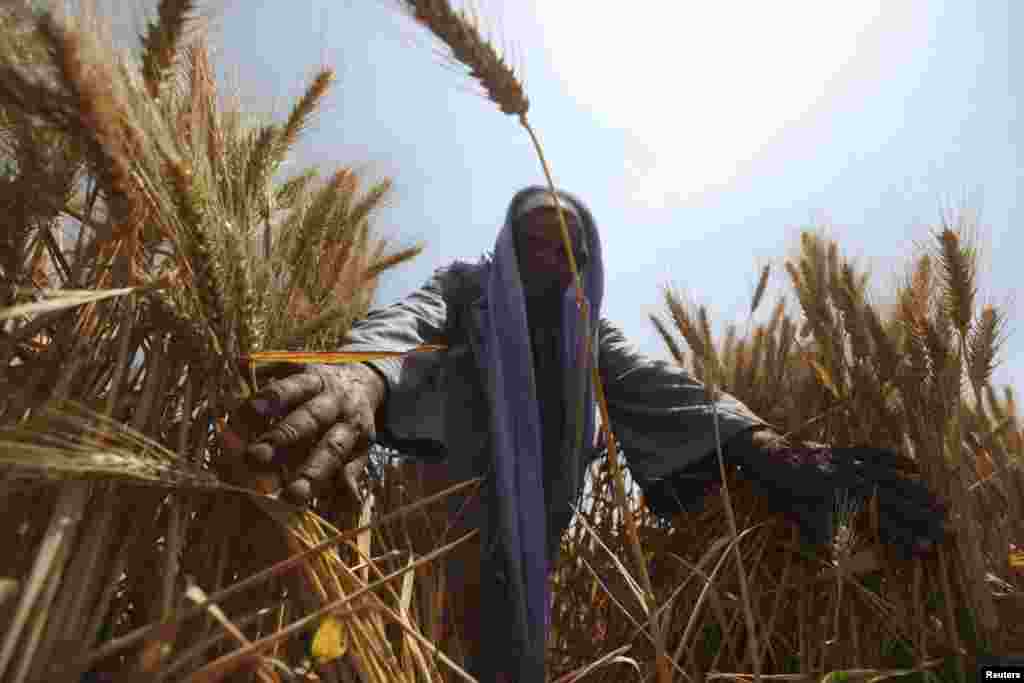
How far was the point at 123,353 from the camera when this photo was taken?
24.4 inches

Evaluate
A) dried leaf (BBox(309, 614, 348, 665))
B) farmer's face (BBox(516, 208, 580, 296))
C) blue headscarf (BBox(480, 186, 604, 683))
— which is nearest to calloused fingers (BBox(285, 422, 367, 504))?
dried leaf (BBox(309, 614, 348, 665))

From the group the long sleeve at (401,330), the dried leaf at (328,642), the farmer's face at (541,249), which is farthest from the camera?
the farmer's face at (541,249)

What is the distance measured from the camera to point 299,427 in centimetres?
62

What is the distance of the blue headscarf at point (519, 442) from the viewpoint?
1.03 m

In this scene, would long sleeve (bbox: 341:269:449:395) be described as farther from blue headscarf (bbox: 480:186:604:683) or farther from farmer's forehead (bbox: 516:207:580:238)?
farmer's forehead (bbox: 516:207:580:238)

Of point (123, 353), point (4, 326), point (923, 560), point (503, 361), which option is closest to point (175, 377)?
point (123, 353)

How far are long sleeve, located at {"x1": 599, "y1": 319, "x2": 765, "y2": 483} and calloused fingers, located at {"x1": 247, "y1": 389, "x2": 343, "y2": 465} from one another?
2.75 ft

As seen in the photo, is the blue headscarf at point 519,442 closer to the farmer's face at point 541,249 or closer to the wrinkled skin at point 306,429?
the farmer's face at point 541,249

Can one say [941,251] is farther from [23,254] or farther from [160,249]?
[23,254]

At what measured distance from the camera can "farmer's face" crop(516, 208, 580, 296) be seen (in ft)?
4.66

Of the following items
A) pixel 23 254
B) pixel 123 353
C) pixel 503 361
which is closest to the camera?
pixel 123 353

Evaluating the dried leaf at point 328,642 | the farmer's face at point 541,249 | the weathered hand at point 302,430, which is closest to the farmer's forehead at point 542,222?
the farmer's face at point 541,249

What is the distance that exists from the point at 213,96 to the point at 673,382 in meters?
1.07

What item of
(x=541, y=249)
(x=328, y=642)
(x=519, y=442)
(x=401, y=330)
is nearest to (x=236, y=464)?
(x=328, y=642)
